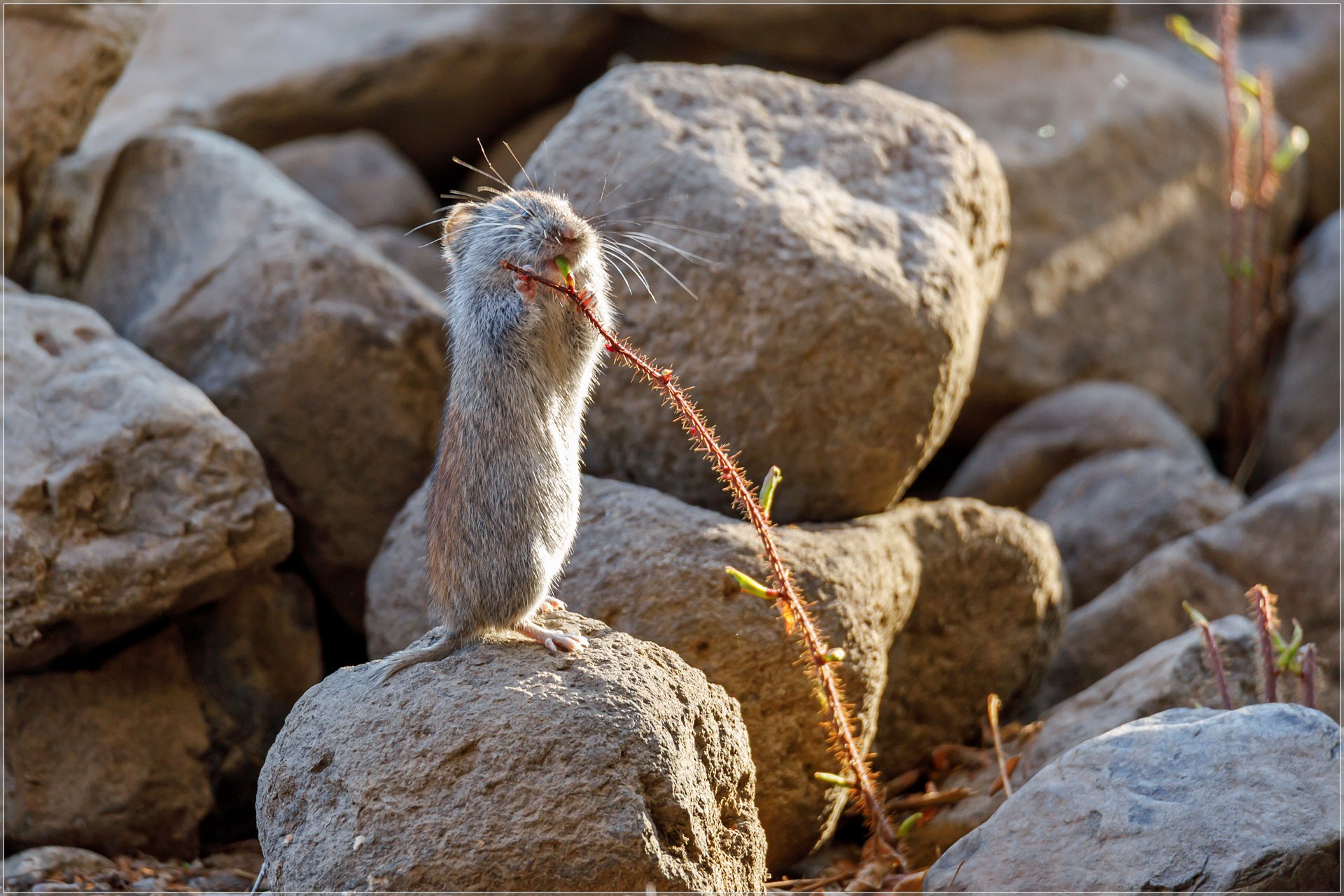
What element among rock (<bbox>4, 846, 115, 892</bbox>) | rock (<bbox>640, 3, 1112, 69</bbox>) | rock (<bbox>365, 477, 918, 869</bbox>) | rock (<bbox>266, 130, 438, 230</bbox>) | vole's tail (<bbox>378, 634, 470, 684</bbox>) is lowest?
rock (<bbox>4, 846, 115, 892</bbox>)

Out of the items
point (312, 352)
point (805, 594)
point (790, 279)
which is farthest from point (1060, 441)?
point (312, 352)

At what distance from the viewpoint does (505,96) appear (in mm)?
9305

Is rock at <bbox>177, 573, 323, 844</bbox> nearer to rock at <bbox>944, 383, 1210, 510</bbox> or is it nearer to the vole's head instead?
the vole's head

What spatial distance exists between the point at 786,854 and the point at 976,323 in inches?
93.4

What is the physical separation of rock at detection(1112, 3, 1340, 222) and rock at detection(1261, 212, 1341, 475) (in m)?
1.63

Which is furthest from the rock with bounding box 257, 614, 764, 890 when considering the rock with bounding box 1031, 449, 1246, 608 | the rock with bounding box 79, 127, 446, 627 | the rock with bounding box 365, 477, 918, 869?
the rock with bounding box 1031, 449, 1246, 608

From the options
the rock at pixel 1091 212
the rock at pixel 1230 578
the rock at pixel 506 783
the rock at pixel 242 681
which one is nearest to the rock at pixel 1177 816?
the rock at pixel 506 783

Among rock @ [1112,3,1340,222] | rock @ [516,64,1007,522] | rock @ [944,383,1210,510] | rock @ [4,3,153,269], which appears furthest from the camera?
rock @ [1112,3,1340,222]

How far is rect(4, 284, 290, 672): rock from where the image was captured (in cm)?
469

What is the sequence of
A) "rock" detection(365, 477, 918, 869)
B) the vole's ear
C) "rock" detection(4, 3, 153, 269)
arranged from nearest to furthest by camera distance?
the vole's ear → "rock" detection(365, 477, 918, 869) → "rock" detection(4, 3, 153, 269)

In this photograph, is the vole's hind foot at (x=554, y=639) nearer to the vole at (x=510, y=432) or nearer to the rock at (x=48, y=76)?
the vole at (x=510, y=432)

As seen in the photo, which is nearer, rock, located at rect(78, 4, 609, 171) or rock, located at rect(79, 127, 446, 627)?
rock, located at rect(79, 127, 446, 627)

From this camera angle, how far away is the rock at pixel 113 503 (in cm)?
469

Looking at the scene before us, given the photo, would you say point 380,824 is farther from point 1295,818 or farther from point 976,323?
point 976,323
